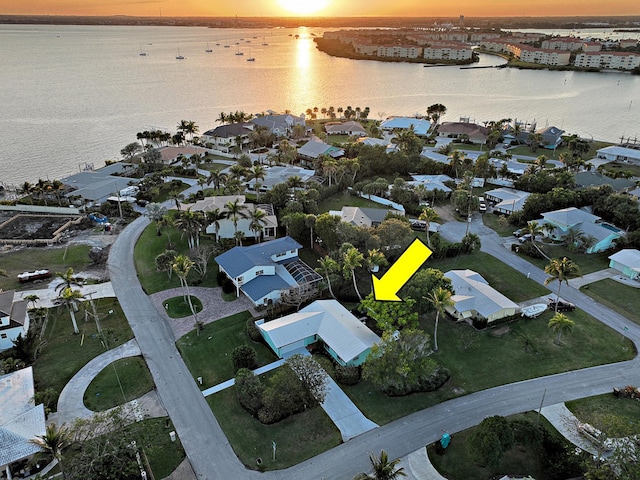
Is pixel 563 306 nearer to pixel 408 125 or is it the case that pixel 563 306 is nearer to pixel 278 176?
pixel 278 176

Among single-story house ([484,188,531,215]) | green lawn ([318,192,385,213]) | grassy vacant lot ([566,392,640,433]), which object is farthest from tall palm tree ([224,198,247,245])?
single-story house ([484,188,531,215])

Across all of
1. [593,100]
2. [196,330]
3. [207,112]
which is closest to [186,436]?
[196,330]

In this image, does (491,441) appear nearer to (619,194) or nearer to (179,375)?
(179,375)

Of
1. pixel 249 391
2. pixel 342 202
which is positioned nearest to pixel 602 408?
pixel 249 391

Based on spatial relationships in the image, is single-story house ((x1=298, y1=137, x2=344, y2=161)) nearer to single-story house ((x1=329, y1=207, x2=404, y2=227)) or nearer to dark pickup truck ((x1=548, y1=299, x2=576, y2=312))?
single-story house ((x1=329, y1=207, x2=404, y2=227))
